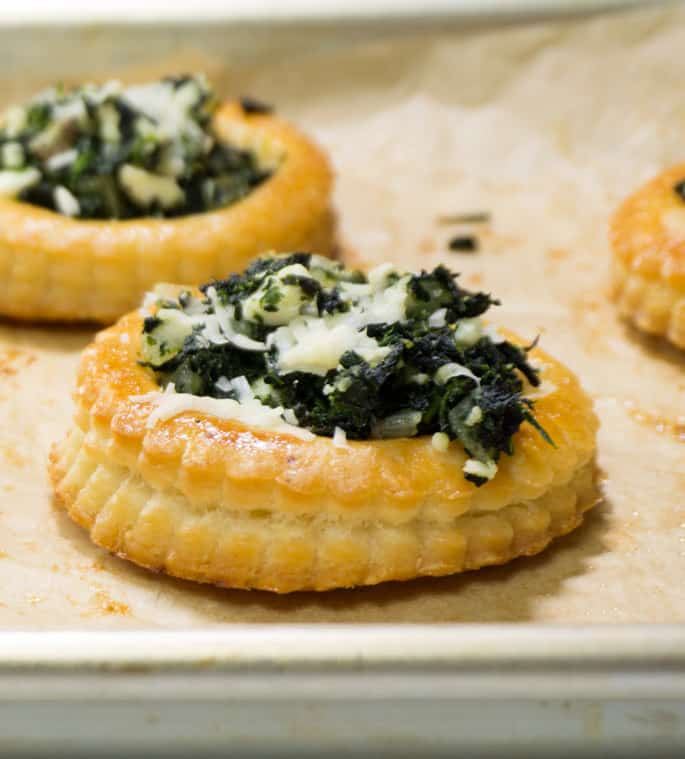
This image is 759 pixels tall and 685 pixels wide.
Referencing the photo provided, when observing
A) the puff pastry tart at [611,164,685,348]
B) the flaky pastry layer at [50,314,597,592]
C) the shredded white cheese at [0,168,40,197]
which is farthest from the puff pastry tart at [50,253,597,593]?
the shredded white cheese at [0,168,40,197]

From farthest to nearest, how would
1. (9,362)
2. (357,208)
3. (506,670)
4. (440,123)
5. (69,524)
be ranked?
(440,123), (357,208), (9,362), (69,524), (506,670)

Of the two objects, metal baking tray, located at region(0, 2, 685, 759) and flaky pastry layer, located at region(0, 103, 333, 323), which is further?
flaky pastry layer, located at region(0, 103, 333, 323)

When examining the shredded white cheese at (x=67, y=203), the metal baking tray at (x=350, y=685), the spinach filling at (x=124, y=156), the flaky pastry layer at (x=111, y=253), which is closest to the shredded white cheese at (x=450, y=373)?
the metal baking tray at (x=350, y=685)

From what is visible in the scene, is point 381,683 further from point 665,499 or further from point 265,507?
point 665,499

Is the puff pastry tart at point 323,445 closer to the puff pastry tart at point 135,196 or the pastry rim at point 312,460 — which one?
the pastry rim at point 312,460

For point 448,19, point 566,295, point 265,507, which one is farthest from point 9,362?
point 448,19

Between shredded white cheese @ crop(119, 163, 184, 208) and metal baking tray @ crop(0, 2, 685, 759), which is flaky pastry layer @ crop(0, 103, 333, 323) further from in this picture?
metal baking tray @ crop(0, 2, 685, 759)

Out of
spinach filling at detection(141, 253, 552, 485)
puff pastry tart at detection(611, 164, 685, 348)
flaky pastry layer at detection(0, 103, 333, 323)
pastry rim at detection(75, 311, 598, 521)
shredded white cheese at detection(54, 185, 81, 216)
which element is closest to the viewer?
pastry rim at detection(75, 311, 598, 521)
